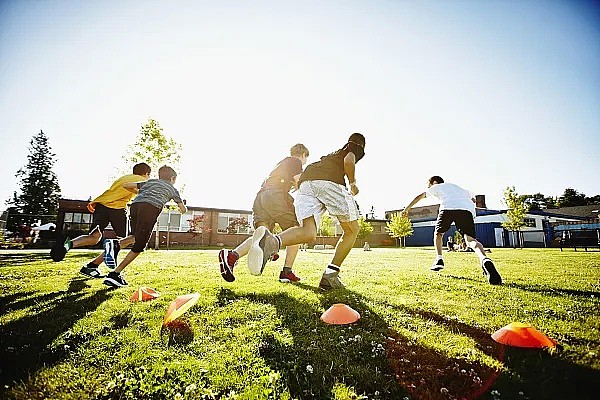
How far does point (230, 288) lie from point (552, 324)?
3511mm

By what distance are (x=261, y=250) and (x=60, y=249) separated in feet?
18.4

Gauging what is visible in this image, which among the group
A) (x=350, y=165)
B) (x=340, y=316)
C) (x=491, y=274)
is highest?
Result: (x=350, y=165)

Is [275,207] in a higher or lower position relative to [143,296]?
higher

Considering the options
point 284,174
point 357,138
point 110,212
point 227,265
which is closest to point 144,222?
point 110,212

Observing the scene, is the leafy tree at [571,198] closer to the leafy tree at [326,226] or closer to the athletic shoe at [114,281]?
the leafy tree at [326,226]

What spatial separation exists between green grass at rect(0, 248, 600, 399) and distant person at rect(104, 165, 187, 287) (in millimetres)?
719

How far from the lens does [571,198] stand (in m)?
93.5

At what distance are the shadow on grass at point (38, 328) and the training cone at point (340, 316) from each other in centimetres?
200

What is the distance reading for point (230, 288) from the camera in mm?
4496

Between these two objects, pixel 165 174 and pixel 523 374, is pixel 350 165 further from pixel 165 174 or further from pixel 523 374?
pixel 165 174

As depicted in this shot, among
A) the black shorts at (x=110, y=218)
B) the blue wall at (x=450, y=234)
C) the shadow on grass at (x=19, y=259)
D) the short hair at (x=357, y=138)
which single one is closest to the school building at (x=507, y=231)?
the blue wall at (x=450, y=234)

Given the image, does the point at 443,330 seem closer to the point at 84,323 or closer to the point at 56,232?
the point at 84,323

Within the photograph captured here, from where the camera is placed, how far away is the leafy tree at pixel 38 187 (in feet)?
179

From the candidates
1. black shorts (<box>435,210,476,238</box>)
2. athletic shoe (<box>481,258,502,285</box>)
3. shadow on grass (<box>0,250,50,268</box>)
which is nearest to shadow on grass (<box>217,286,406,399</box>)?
athletic shoe (<box>481,258,502,285</box>)
